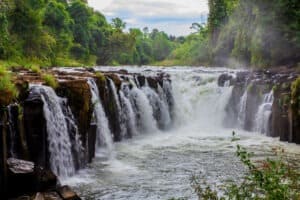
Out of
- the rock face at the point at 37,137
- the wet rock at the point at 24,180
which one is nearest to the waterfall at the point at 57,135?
the rock face at the point at 37,137

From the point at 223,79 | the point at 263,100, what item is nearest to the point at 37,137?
the point at 263,100

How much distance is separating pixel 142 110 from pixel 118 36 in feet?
149

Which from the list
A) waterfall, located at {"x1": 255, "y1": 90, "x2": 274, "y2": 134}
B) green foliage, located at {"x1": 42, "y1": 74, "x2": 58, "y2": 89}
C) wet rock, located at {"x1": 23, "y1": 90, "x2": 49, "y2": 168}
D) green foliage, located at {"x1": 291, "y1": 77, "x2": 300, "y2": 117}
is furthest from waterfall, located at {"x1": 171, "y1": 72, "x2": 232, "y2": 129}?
wet rock, located at {"x1": 23, "y1": 90, "x2": 49, "y2": 168}

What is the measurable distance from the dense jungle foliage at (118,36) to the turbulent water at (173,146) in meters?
7.89

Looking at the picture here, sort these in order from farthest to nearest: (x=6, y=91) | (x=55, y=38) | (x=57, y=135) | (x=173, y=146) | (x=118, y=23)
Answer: (x=118, y=23)
(x=55, y=38)
(x=173, y=146)
(x=57, y=135)
(x=6, y=91)

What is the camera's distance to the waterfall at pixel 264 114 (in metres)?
22.4

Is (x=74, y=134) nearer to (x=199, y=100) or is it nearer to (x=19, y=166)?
(x=19, y=166)

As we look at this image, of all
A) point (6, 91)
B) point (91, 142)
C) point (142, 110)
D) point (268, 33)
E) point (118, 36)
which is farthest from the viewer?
point (118, 36)

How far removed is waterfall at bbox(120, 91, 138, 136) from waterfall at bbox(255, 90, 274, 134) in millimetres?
6408

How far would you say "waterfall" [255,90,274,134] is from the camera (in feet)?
73.4

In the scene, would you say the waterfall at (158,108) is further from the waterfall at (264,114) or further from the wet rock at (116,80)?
the waterfall at (264,114)

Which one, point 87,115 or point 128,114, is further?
point 128,114

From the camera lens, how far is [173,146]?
1931cm

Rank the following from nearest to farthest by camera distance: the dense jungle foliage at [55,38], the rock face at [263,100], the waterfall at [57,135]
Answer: the waterfall at [57,135], the rock face at [263,100], the dense jungle foliage at [55,38]
